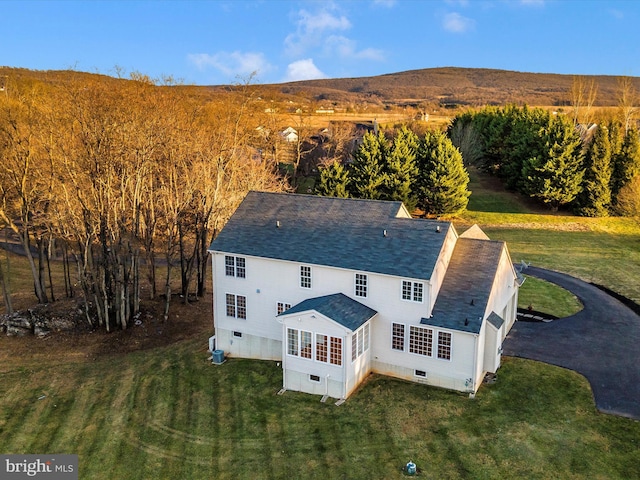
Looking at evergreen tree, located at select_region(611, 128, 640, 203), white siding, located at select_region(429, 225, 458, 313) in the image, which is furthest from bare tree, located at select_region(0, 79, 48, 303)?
evergreen tree, located at select_region(611, 128, 640, 203)

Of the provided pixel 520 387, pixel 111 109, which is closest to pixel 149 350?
pixel 111 109

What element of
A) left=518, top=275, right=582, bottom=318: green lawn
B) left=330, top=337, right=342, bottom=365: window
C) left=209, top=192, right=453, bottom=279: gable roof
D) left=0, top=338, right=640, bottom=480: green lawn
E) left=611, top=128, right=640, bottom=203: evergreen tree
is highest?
left=611, top=128, right=640, bottom=203: evergreen tree

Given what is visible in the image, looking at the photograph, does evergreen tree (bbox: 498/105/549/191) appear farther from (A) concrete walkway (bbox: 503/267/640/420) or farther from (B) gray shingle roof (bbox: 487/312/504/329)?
(B) gray shingle roof (bbox: 487/312/504/329)

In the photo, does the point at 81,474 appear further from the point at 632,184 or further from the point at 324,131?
the point at 324,131

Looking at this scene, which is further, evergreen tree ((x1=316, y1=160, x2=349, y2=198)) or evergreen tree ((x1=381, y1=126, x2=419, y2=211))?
evergreen tree ((x1=381, y1=126, x2=419, y2=211))

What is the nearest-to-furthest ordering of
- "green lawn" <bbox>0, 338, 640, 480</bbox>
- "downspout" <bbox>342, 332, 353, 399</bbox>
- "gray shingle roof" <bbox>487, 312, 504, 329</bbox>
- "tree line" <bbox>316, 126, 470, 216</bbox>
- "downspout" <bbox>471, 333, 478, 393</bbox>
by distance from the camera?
"green lawn" <bbox>0, 338, 640, 480</bbox>, "downspout" <bbox>471, 333, 478, 393</bbox>, "downspout" <bbox>342, 332, 353, 399</bbox>, "gray shingle roof" <bbox>487, 312, 504, 329</bbox>, "tree line" <bbox>316, 126, 470, 216</bbox>
